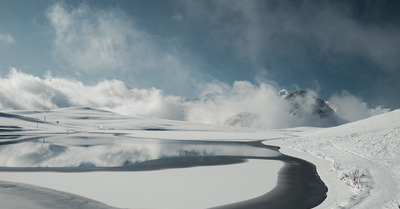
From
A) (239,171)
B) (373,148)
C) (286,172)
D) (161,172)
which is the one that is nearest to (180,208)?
(161,172)

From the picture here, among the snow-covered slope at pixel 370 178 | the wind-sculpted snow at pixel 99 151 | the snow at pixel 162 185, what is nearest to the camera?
the snow-covered slope at pixel 370 178

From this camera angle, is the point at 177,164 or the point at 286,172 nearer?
the point at 286,172

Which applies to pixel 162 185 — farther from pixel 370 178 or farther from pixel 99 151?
pixel 99 151

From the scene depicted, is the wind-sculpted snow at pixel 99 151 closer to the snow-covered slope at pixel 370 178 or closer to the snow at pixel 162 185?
the snow at pixel 162 185

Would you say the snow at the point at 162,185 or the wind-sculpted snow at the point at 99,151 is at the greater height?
the wind-sculpted snow at the point at 99,151

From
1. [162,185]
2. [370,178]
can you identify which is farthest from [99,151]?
[370,178]

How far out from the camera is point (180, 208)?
33.9ft

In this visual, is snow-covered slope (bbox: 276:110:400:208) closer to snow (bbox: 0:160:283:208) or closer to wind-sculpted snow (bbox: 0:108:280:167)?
snow (bbox: 0:160:283:208)

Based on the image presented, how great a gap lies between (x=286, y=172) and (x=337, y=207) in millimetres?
8596

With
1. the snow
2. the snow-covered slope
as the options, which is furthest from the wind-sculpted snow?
the snow-covered slope

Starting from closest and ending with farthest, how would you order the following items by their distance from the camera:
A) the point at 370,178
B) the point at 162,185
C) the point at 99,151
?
the point at 162,185
the point at 370,178
the point at 99,151

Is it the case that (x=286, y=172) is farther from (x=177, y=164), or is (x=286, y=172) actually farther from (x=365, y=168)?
(x=177, y=164)

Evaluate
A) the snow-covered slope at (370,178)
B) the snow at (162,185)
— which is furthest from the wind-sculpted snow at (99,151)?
the snow-covered slope at (370,178)

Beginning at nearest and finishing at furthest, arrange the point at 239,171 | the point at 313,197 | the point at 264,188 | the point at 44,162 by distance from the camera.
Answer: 1. the point at 313,197
2. the point at 264,188
3. the point at 239,171
4. the point at 44,162
